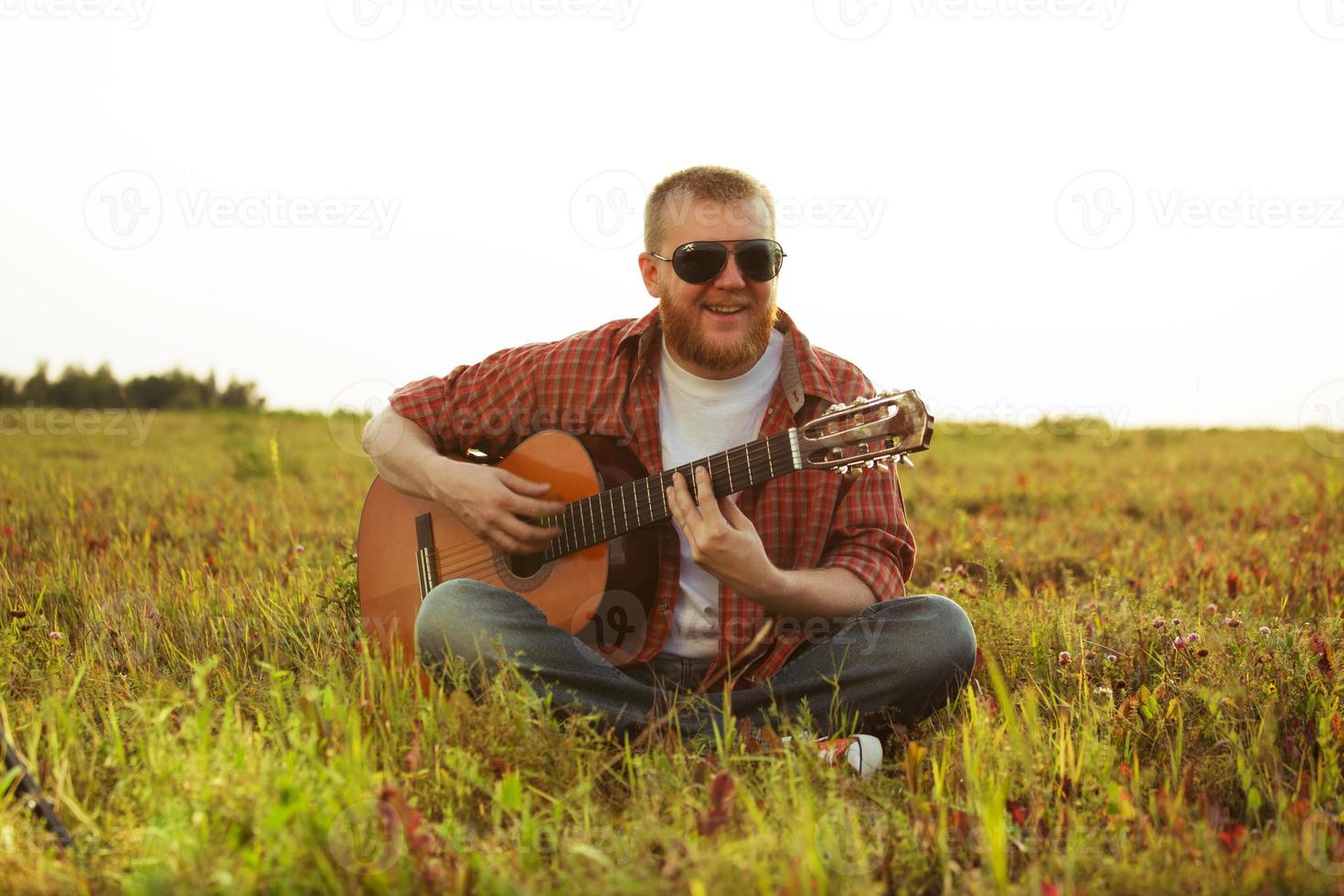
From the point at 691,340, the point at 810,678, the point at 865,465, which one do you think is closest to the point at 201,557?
the point at 691,340

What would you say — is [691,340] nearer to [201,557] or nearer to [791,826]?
[791,826]

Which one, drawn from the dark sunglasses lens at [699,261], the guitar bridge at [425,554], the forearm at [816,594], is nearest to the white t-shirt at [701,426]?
the forearm at [816,594]

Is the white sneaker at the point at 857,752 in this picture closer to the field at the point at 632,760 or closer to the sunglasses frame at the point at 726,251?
the field at the point at 632,760

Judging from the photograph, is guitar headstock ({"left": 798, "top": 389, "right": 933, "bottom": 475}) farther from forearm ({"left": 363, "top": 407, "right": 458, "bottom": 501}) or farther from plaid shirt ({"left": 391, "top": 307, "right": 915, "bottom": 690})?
forearm ({"left": 363, "top": 407, "right": 458, "bottom": 501})

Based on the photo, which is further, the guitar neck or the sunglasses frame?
the sunglasses frame

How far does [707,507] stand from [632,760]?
29.8 inches

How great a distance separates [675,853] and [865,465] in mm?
1225

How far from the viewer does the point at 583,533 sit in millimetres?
3393

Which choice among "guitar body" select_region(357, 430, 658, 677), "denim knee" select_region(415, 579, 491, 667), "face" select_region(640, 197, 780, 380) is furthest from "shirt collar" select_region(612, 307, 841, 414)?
"denim knee" select_region(415, 579, 491, 667)

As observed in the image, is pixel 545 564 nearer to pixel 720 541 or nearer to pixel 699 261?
pixel 720 541

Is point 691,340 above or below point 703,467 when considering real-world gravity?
above

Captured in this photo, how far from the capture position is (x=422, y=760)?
242 cm

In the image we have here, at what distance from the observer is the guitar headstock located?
265cm

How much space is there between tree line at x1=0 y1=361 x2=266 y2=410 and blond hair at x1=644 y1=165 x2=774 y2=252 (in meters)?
15.0
